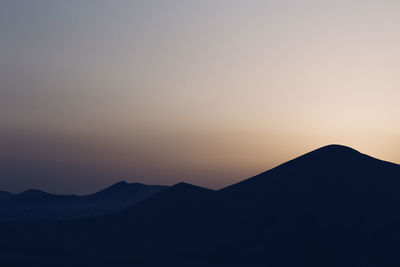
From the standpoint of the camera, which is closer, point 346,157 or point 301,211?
point 301,211

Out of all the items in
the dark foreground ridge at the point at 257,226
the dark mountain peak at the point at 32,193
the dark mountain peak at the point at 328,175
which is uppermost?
the dark mountain peak at the point at 32,193

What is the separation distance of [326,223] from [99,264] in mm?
23234

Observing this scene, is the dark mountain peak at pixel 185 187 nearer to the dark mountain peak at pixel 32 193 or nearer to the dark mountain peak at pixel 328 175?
the dark mountain peak at pixel 328 175

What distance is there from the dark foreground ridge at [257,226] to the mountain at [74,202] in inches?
2292

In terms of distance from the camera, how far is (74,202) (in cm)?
15625

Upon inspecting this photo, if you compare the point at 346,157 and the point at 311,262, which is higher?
the point at 346,157

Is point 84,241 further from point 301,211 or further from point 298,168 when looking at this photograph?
point 298,168

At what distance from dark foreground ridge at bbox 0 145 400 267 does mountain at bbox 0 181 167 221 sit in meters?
58.2

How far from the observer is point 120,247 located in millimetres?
57594

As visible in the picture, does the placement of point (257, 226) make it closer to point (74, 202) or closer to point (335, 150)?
point (335, 150)

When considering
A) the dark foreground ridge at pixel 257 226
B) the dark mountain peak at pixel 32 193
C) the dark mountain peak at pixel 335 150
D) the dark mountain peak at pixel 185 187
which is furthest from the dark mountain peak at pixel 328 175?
the dark mountain peak at pixel 32 193

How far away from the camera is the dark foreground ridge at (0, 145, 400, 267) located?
1994 inches

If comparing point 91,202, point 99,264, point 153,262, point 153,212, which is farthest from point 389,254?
point 91,202

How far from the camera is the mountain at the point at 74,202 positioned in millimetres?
131375
